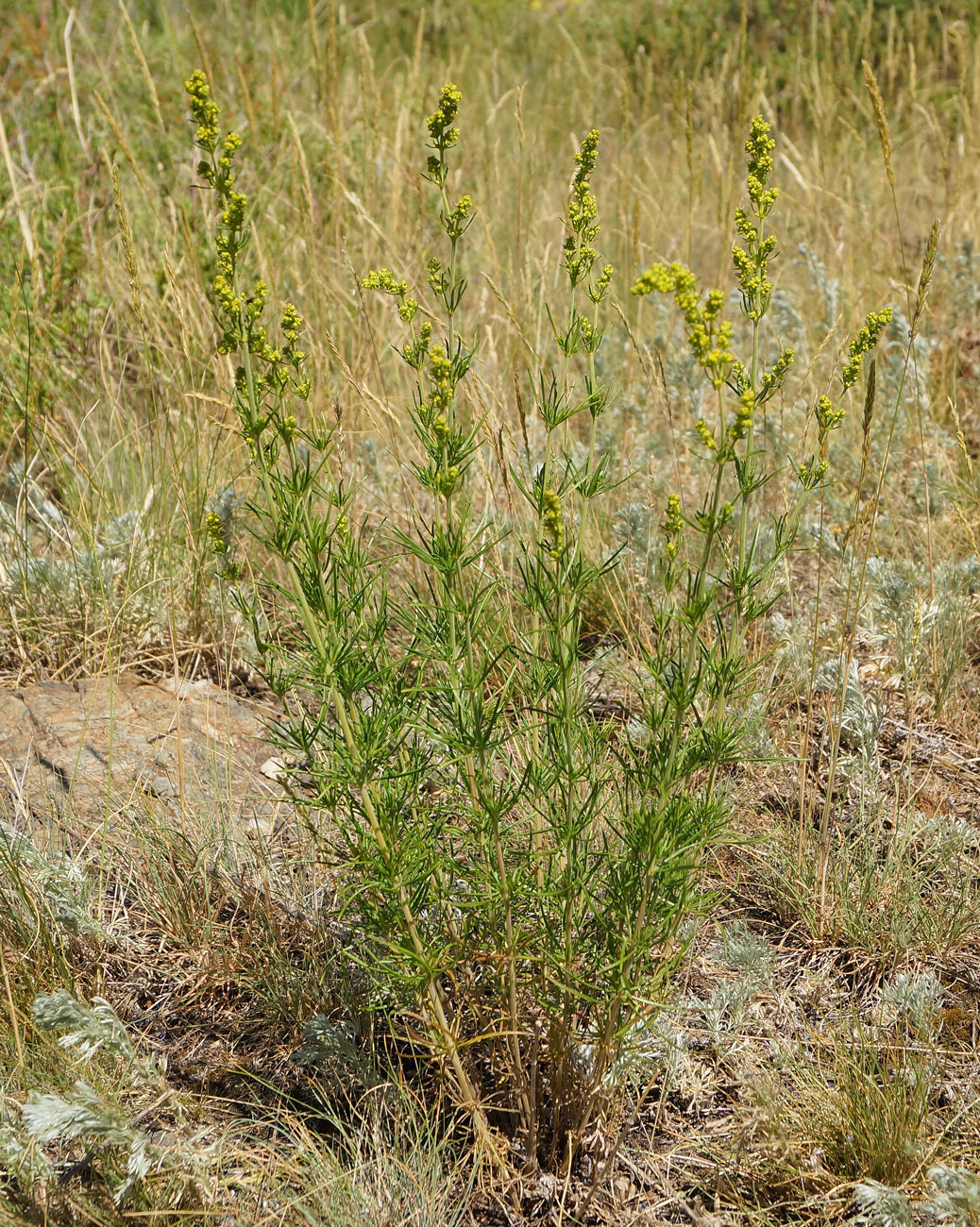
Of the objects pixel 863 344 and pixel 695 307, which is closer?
pixel 695 307

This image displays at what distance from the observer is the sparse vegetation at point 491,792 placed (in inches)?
63.0

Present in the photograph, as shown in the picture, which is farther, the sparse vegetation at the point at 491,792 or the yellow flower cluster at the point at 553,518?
the sparse vegetation at the point at 491,792

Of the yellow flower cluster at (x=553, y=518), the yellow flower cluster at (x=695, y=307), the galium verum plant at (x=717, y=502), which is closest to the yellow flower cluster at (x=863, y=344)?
the galium verum plant at (x=717, y=502)

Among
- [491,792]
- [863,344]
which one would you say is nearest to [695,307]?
[863,344]

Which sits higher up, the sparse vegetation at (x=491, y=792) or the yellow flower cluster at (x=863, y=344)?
the yellow flower cluster at (x=863, y=344)

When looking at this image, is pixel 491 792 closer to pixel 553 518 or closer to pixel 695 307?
pixel 553 518

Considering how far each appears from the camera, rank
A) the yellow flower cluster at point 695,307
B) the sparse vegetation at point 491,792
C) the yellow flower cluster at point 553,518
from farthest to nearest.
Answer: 1. the sparse vegetation at point 491,792
2. the yellow flower cluster at point 553,518
3. the yellow flower cluster at point 695,307

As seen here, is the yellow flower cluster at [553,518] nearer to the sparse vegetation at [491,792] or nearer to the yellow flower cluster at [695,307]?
the sparse vegetation at [491,792]

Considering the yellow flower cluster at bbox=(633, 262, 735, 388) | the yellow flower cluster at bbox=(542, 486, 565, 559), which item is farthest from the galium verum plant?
the yellow flower cluster at bbox=(542, 486, 565, 559)

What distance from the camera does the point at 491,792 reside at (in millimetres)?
1634

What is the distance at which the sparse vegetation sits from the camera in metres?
1.60

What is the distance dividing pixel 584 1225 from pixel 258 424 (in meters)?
1.51

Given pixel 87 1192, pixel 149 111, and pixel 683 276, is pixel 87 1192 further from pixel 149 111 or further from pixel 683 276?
pixel 149 111

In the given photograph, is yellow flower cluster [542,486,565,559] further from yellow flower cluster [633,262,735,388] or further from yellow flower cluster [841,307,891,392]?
yellow flower cluster [841,307,891,392]
